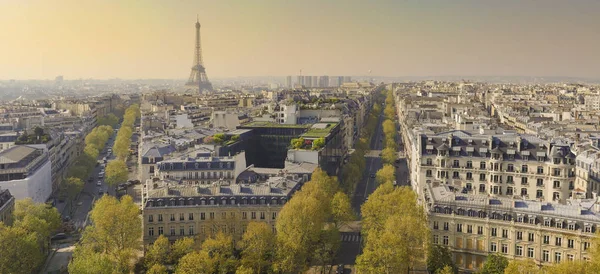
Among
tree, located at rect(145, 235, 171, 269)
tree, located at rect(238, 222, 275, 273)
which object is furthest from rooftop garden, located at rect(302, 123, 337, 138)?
tree, located at rect(145, 235, 171, 269)

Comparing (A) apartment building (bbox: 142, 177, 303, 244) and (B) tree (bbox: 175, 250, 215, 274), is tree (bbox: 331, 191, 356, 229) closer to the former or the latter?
(A) apartment building (bbox: 142, 177, 303, 244)

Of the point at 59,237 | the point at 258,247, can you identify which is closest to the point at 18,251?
the point at 59,237

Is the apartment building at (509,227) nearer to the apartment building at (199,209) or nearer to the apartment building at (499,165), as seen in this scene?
the apartment building at (499,165)

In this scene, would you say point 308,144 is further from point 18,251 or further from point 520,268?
point 18,251

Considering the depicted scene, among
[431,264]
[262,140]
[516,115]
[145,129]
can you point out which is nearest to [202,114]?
[145,129]

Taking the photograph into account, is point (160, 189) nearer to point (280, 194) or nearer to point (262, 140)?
point (280, 194)

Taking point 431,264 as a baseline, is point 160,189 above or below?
above
